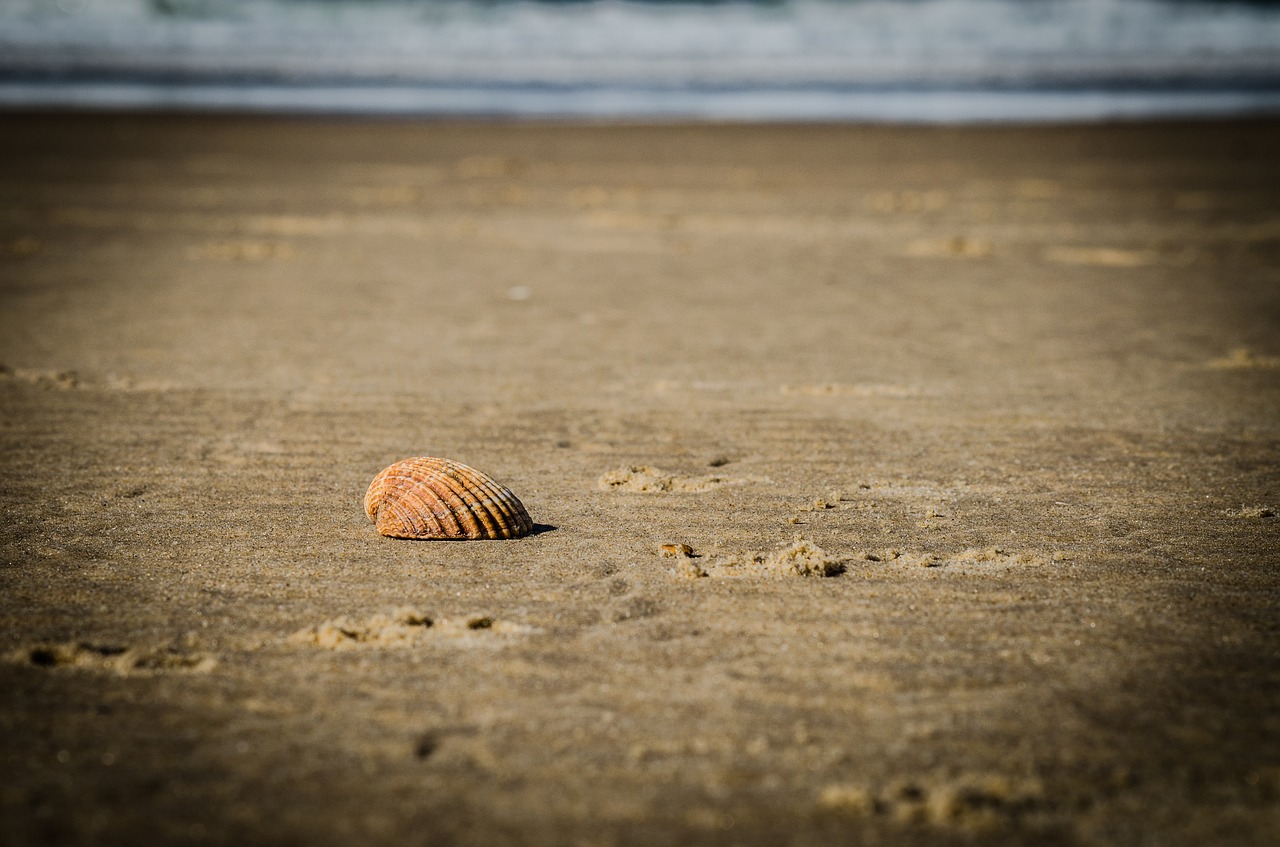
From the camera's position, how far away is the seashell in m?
3.60

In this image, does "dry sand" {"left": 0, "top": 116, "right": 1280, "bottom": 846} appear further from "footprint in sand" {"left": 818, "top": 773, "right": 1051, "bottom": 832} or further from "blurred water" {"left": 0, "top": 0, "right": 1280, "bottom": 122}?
"blurred water" {"left": 0, "top": 0, "right": 1280, "bottom": 122}

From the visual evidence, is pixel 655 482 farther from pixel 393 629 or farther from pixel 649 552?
pixel 393 629

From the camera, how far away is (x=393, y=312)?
710 cm

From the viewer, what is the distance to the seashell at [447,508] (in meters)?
3.60

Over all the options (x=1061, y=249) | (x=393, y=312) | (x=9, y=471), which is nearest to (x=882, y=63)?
(x=1061, y=249)

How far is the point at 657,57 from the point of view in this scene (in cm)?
3525

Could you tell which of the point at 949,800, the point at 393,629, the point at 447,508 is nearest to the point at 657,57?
the point at 447,508

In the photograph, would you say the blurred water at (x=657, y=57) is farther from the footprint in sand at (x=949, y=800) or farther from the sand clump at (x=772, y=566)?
the footprint in sand at (x=949, y=800)

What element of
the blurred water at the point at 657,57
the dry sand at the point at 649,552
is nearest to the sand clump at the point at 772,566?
the dry sand at the point at 649,552

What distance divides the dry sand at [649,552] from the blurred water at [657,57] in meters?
14.6

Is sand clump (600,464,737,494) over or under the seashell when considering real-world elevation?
under

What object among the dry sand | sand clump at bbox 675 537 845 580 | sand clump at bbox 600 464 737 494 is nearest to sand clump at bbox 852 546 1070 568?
the dry sand

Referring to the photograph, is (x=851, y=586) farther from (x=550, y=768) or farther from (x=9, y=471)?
(x=9, y=471)

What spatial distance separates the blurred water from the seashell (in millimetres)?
18505
